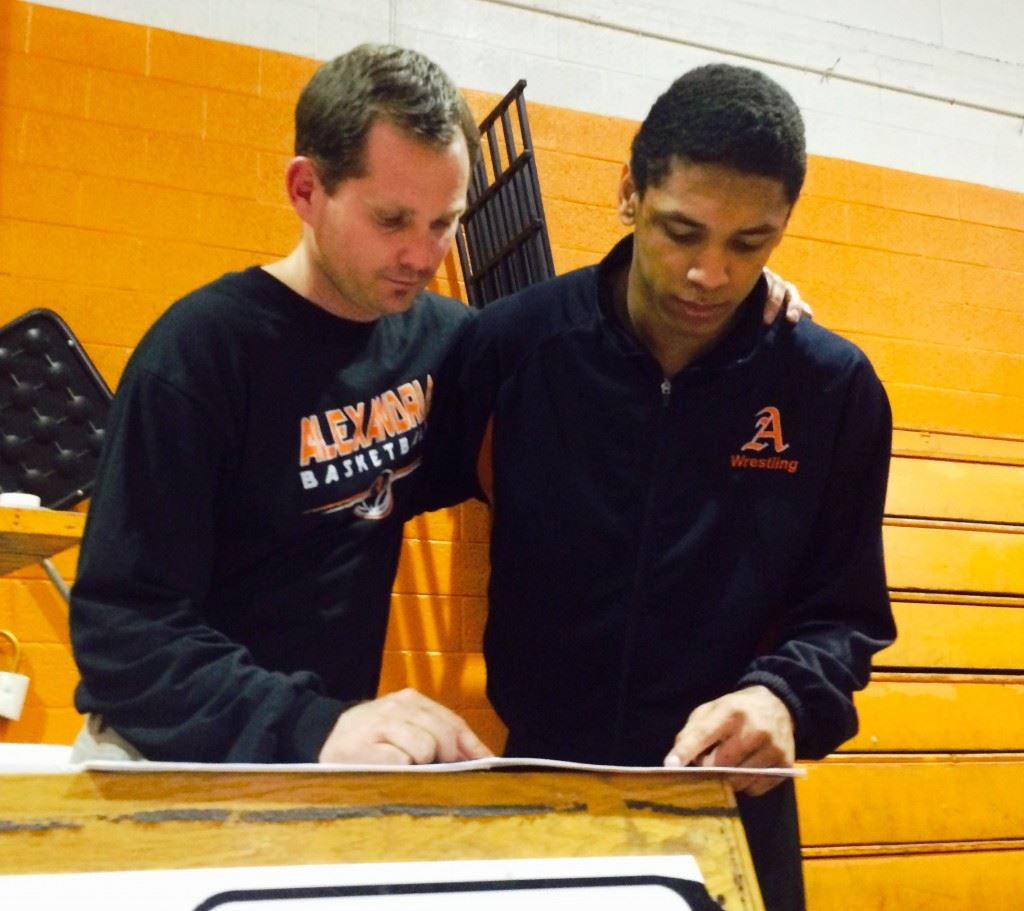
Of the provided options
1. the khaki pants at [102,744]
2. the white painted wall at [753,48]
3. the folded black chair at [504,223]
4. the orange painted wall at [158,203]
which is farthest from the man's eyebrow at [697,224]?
the white painted wall at [753,48]

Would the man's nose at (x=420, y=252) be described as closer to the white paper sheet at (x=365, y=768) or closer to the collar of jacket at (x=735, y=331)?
the collar of jacket at (x=735, y=331)

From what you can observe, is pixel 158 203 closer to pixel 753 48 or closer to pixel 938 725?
pixel 753 48

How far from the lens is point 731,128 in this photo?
122 centimetres

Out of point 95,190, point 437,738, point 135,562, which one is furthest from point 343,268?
point 95,190

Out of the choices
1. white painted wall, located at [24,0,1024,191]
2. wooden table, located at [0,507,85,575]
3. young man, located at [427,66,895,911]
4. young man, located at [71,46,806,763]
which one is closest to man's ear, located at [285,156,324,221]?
young man, located at [71,46,806,763]

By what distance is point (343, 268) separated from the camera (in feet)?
3.91

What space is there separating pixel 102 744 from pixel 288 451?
1.12 feet

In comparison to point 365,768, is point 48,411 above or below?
above

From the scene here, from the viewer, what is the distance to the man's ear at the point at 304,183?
1204 millimetres

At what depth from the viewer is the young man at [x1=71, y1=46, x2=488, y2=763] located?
0.96 m

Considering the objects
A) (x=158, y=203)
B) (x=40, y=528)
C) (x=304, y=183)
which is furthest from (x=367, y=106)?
(x=158, y=203)

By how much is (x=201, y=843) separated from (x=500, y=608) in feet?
2.36

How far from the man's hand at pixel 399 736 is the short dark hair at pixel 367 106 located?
1.95ft

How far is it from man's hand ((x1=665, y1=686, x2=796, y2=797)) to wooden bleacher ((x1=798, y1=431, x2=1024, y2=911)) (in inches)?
62.8
